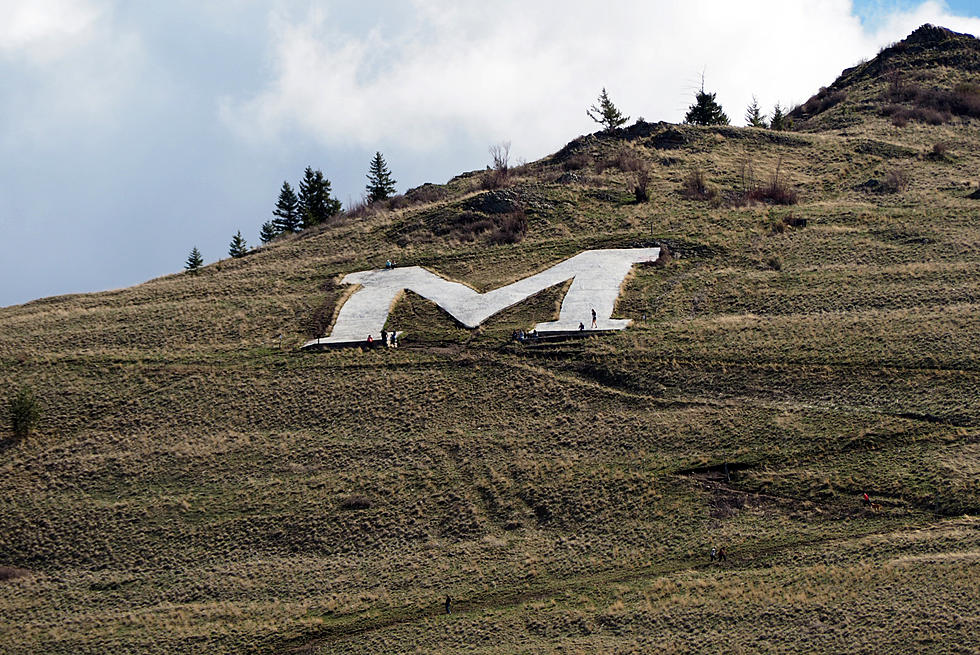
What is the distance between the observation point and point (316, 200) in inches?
3103

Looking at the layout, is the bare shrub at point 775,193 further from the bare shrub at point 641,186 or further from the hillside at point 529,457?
the bare shrub at point 641,186

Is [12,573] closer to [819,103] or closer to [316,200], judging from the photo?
[316,200]

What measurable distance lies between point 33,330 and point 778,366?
3553 centimetres

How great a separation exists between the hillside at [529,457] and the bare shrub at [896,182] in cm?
242

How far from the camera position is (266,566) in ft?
A: 120

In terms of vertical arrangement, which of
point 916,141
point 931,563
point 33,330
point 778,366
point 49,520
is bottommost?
point 931,563

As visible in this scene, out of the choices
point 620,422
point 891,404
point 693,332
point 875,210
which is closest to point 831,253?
point 875,210

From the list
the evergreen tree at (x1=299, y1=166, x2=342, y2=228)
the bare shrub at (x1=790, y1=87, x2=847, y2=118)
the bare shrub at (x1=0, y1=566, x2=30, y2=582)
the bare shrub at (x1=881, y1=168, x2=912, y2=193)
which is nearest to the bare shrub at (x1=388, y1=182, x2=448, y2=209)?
the evergreen tree at (x1=299, y1=166, x2=342, y2=228)

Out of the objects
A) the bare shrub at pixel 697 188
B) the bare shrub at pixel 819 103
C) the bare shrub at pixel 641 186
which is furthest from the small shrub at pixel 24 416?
the bare shrub at pixel 819 103

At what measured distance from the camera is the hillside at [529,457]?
33.0 meters

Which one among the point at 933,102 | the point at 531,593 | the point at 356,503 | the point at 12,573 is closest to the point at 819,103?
the point at 933,102

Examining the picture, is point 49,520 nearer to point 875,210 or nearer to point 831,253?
point 831,253

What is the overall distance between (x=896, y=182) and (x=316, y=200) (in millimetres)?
39709

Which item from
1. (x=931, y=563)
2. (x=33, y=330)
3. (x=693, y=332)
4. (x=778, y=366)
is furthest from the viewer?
(x=33, y=330)
